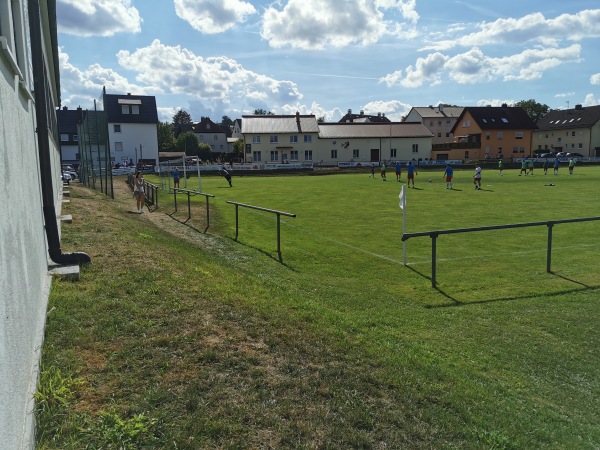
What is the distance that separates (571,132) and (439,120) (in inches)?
981

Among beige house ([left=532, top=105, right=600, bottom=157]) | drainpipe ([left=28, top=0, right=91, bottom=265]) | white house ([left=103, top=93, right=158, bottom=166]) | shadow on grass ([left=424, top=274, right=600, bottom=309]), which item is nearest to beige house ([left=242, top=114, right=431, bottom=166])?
Answer: white house ([left=103, top=93, right=158, bottom=166])

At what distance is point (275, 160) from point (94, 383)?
254ft

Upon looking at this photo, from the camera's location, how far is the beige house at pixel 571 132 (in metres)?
87.6

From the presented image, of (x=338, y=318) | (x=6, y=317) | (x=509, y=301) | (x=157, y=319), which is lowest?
(x=509, y=301)

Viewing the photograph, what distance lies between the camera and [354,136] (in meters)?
80.5

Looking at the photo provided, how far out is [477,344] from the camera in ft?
20.9

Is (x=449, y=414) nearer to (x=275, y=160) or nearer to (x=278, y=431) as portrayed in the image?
(x=278, y=431)

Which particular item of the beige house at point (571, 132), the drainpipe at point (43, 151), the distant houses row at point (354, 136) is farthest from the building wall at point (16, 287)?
the beige house at point (571, 132)

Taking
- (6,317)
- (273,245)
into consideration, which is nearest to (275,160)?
(273,245)

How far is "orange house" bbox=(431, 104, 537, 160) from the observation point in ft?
282

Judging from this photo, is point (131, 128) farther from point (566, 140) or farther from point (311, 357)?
point (566, 140)

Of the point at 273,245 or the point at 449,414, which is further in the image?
the point at 273,245

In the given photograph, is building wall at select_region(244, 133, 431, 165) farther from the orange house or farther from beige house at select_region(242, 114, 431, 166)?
the orange house

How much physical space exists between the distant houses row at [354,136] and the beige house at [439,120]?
6.34 m
